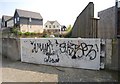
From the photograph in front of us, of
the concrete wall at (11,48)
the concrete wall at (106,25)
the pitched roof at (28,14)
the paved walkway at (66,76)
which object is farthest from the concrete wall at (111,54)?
the pitched roof at (28,14)

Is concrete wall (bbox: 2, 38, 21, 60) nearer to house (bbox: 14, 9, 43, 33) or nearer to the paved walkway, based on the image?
the paved walkway

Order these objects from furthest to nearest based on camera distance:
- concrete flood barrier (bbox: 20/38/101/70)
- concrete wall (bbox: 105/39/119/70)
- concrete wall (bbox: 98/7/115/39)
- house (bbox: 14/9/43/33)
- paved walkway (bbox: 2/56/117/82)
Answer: house (bbox: 14/9/43/33) < concrete wall (bbox: 98/7/115/39) < concrete flood barrier (bbox: 20/38/101/70) < concrete wall (bbox: 105/39/119/70) < paved walkway (bbox: 2/56/117/82)

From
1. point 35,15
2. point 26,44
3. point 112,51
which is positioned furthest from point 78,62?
point 35,15

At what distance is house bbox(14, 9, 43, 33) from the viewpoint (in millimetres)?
42375

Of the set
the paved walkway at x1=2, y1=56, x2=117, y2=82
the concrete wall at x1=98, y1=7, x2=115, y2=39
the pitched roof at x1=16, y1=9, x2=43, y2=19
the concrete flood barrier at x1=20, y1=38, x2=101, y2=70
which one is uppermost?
the pitched roof at x1=16, y1=9, x2=43, y2=19

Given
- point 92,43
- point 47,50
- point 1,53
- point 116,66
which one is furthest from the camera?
point 1,53

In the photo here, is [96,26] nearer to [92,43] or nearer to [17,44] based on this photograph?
[92,43]

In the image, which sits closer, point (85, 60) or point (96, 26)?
point (85, 60)

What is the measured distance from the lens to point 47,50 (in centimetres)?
820

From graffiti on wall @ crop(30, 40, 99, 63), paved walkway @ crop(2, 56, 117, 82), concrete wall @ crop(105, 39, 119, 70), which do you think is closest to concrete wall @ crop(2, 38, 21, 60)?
graffiti on wall @ crop(30, 40, 99, 63)

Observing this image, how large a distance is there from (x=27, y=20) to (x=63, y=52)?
38.4 meters

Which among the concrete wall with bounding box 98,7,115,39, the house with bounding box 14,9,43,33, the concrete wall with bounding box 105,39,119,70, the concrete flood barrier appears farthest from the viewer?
the house with bounding box 14,9,43,33

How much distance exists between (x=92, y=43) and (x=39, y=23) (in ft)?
143

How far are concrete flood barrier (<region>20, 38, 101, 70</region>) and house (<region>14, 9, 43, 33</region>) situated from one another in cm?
3472
